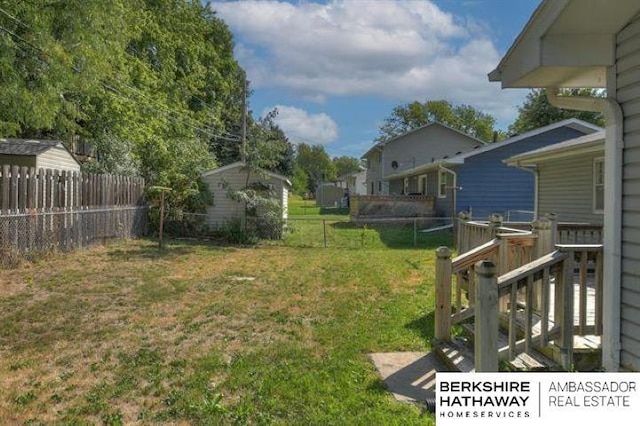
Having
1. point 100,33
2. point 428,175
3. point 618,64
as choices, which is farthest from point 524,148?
point 618,64

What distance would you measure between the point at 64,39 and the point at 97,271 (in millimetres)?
6604

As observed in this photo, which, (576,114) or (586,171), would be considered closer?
(586,171)

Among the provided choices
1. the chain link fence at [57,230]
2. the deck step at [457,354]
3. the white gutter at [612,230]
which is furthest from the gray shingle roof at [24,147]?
the white gutter at [612,230]

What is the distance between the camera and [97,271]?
10.1m

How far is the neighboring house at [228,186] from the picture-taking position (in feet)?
57.1

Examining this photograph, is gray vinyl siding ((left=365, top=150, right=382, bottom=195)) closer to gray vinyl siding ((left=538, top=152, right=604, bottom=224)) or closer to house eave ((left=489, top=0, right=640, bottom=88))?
gray vinyl siding ((left=538, top=152, right=604, bottom=224))

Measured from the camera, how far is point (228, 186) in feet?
56.9

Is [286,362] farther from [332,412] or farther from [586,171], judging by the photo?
[586,171]

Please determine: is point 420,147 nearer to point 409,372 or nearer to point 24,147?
point 24,147

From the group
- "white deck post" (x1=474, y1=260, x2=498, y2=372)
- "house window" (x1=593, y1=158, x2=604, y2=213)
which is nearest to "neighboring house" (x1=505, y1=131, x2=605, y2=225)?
"house window" (x1=593, y1=158, x2=604, y2=213)

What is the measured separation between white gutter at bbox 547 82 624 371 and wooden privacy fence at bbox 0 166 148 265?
10139 millimetres

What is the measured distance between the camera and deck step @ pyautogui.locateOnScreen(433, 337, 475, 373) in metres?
4.61

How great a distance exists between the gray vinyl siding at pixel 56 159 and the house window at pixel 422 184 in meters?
16.9

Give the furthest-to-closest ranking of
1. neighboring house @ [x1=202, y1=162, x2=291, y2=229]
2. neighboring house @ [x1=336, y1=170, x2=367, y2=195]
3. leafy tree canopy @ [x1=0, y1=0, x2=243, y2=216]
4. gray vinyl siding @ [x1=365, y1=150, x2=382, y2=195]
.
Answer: neighboring house @ [x1=336, y1=170, x2=367, y2=195] → gray vinyl siding @ [x1=365, y1=150, x2=382, y2=195] → neighboring house @ [x1=202, y1=162, x2=291, y2=229] → leafy tree canopy @ [x1=0, y1=0, x2=243, y2=216]
